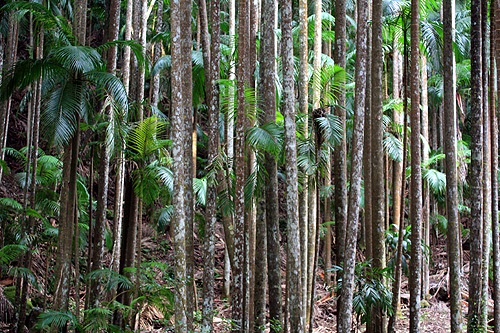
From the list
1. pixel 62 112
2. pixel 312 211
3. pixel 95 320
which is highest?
pixel 62 112

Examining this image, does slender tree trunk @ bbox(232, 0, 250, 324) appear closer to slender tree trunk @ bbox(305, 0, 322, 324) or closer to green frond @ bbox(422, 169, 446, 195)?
slender tree trunk @ bbox(305, 0, 322, 324)

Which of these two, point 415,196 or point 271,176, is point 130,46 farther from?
point 415,196

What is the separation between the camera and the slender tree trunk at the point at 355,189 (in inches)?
230

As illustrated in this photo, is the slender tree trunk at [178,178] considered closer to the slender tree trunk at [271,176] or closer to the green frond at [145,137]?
the green frond at [145,137]

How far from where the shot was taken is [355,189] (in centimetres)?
586

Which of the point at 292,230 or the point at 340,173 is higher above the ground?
the point at 340,173

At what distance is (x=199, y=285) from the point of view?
1195 centimetres

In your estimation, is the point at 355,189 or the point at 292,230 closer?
the point at 292,230

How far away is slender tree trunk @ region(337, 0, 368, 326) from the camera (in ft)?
19.1

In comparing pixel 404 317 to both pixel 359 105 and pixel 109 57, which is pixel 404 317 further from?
pixel 109 57

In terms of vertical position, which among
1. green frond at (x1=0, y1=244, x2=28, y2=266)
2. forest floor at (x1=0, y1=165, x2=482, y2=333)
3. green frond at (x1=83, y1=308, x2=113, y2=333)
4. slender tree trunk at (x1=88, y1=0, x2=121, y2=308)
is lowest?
forest floor at (x1=0, y1=165, x2=482, y2=333)

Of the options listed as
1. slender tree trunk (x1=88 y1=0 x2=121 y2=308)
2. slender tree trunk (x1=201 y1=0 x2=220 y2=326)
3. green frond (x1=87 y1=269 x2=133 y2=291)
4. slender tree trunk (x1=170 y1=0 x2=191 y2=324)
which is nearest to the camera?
slender tree trunk (x1=170 y1=0 x2=191 y2=324)

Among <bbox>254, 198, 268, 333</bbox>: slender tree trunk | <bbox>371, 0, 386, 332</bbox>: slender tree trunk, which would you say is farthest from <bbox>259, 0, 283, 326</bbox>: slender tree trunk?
<bbox>371, 0, 386, 332</bbox>: slender tree trunk

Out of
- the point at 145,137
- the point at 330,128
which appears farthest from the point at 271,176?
the point at 145,137
